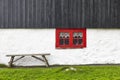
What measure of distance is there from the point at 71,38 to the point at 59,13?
1.39 meters

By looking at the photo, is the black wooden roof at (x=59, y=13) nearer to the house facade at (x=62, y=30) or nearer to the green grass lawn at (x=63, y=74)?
the house facade at (x=62, y=30)

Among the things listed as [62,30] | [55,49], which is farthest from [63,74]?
[62,30]

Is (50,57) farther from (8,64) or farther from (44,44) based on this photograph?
(8,64)

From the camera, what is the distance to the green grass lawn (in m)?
13.9

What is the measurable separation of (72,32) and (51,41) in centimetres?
118

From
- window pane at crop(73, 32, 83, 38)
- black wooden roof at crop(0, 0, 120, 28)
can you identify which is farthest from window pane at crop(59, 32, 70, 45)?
black wooden roof at crop(0, 0, 120, 28)

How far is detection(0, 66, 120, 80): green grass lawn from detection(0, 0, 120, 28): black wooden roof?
292 centimetres

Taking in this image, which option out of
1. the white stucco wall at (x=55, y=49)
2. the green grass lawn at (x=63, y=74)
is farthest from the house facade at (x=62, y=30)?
the green grass lawn at (x=63, y=74)

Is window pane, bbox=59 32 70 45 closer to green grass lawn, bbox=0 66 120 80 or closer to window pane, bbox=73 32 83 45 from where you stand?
window pane, bbox=73 32 83 45

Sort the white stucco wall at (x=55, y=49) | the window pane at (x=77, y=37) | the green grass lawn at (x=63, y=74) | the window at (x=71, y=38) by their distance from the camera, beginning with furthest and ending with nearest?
the window pane at (x=77, y=37) < the window at (x=71, y=38) < the white stucco wall at (x=55, y=49) < the green grass lawn at (x=63, y=74)

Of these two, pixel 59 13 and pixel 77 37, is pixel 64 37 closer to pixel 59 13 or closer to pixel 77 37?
pixel 77 37

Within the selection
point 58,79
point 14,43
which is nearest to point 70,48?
point 14,43

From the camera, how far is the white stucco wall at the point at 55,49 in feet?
57.3

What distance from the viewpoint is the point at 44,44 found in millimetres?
17641
